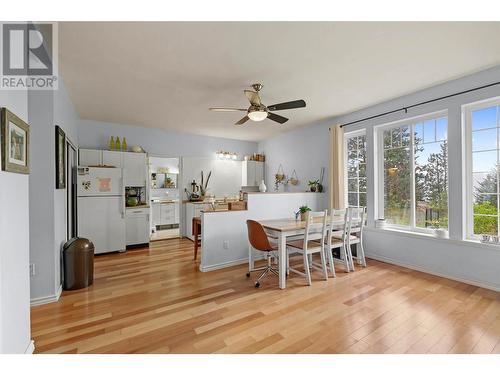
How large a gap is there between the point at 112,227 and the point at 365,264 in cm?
445

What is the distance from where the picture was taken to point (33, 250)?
2.48 meters

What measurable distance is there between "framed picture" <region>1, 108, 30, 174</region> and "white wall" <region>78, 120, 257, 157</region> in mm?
3537

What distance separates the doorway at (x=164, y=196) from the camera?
6.78 metres

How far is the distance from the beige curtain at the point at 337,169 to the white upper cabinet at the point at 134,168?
12.6 ft

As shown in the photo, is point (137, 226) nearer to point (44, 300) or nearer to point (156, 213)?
point (156, 213)

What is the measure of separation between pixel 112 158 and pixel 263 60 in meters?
3.69

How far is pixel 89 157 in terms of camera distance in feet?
14.7

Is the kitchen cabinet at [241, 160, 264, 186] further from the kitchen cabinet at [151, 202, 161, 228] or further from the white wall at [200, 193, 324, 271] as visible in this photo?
the kitchen cabinet at [151, 202, 161, 228]

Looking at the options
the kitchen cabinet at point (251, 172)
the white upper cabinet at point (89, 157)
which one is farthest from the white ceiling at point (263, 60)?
the kitchen cabinet at point (251, 172)

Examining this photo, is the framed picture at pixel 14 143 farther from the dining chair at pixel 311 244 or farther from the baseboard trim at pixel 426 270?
the baseboard trim at pixel 426 270

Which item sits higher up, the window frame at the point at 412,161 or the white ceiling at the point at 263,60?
the white ceiling at the point at 263,60

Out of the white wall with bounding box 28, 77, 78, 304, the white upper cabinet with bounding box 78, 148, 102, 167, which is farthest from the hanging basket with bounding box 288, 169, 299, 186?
the white wall with bounding box 28, 77, 78, 304
